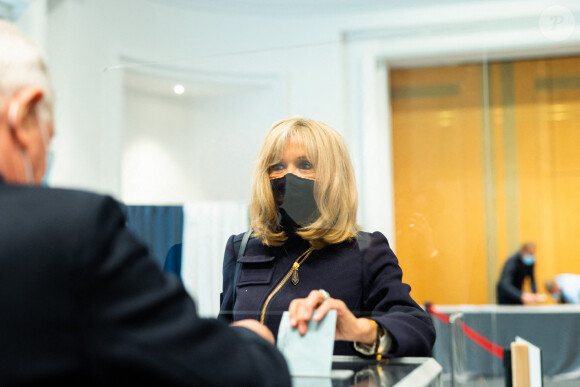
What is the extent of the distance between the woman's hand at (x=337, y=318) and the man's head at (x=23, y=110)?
459 mm

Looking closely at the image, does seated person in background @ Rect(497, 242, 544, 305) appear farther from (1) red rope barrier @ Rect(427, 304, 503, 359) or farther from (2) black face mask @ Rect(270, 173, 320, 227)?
(2) black face mask @ Rect(270, 173, 320, 227)

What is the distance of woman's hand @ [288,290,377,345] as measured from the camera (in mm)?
997

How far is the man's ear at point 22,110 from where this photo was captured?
0.65m

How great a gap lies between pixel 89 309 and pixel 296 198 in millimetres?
889

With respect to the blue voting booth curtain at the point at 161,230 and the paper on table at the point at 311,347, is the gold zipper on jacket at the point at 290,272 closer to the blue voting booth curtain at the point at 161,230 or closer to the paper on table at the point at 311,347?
the paper on table at the point at 311,347

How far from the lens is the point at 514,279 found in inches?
108

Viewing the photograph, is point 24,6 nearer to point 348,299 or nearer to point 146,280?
point 348,299

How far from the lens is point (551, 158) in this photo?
2.53 meters

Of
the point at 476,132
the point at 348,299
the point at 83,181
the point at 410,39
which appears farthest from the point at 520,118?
the point at 83,181

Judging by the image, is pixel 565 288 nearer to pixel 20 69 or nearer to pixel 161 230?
pixel 161 230

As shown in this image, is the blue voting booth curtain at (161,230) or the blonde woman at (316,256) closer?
the blonde woman at (316,256)

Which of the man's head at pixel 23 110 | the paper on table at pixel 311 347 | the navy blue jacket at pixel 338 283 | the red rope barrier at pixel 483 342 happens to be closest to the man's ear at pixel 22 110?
the man's head at pixel 23 110

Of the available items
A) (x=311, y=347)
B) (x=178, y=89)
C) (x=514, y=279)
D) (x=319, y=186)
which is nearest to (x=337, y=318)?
(x=311, y=347)

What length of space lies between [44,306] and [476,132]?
6.80 feet
